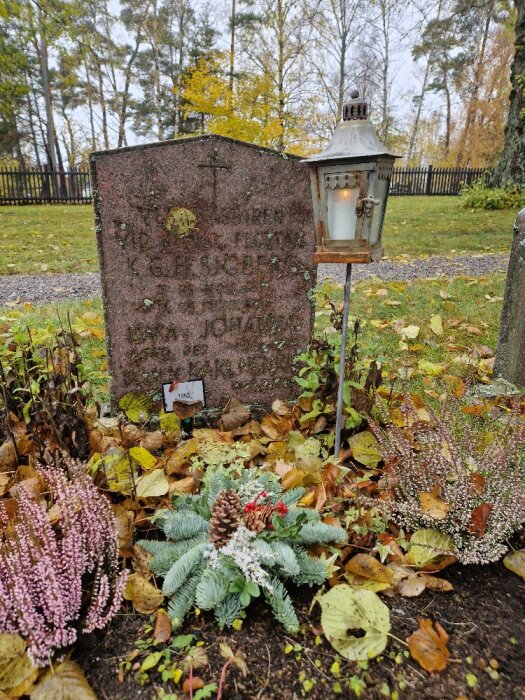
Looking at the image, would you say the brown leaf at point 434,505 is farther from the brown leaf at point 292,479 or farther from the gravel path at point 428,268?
the gravel path at point 428,268

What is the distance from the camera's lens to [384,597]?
5.24 feet

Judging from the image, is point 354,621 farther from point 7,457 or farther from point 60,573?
point 7,457

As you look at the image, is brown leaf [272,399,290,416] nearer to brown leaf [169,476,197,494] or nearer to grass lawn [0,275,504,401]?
grass lawn [0,275,504,401]

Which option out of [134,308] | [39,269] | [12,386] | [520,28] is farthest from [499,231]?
[12,386]

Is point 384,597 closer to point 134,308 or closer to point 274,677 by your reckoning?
point 274,677

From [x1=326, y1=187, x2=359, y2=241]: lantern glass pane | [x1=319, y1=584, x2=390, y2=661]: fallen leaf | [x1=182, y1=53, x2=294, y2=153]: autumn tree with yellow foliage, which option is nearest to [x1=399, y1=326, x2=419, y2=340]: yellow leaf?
[x1=326, y1=187, x2=359, y2=241]: lantern glass pane

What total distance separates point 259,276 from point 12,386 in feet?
4.78

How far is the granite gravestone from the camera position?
2.54 m

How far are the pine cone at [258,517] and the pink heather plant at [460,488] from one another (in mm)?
525

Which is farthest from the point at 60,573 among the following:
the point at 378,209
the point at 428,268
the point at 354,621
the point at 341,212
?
the point at 428,268

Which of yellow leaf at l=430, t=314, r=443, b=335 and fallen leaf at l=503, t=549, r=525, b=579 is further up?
yellow leaf at l=430, t=314, r=443, b=335

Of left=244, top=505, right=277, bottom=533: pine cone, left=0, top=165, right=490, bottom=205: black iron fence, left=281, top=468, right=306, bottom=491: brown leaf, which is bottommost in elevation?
left=281, top=468, right=306, bottom=491: brown leaf

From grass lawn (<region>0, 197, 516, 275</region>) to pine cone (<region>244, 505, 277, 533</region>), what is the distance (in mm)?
6614

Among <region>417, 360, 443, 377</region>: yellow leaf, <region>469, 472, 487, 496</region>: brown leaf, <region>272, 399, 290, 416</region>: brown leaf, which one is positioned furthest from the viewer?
<region>417, 360, 443, 377</region>: yellow leaf
